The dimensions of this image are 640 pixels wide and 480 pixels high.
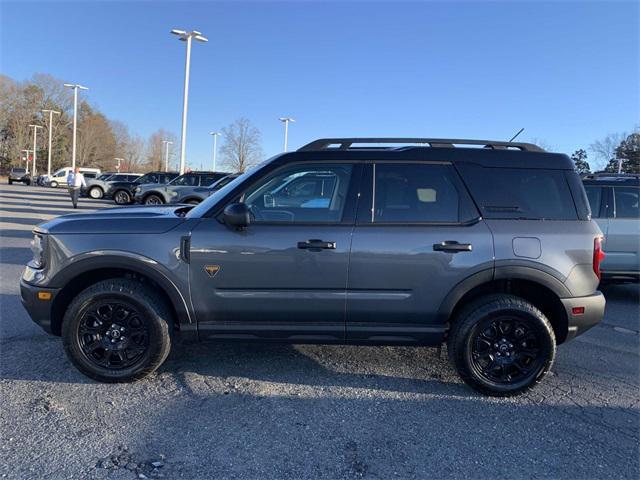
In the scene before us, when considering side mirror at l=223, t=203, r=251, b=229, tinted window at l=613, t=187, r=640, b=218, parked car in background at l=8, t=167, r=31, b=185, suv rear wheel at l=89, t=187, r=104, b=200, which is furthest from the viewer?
parked car in background at l=8, t=167, r=31, b=185

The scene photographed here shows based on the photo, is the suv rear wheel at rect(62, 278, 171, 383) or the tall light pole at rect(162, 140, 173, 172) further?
the tall light pole at rect(162, 140, 173, 172)

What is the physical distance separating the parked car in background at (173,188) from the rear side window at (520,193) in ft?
50.4

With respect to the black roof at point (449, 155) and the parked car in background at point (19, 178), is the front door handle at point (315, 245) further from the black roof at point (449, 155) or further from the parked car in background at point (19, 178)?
the parked car in background at point (19, 178)

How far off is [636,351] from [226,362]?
4.21 metres

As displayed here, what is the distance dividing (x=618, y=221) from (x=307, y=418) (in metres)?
6.07

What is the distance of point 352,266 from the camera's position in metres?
3.55

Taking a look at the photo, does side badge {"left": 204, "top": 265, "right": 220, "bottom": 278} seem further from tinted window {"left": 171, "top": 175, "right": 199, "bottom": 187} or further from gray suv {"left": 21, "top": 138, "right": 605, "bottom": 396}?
tinted window {"left": 171, "top": 175, "right": 199, "bottom": 187}

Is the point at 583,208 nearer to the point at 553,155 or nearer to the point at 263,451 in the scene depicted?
the point at 553,155

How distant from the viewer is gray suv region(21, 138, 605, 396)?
3.56 meters

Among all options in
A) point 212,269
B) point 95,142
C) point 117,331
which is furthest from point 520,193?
point 95,142

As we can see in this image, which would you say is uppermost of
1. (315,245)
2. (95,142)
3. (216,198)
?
(95,142)

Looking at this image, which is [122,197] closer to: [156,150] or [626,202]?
[626,202]

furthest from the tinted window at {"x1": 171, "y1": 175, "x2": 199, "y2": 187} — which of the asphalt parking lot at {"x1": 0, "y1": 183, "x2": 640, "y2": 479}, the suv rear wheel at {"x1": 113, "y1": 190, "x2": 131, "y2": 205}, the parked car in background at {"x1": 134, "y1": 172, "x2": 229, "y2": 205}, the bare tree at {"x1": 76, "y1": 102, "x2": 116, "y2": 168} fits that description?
the bare tree at {"x1": 76, "y1": 102, "x2": 116, "y2": 168}

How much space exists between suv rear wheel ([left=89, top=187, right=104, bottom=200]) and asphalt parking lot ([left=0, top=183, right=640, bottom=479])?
93.4ft
